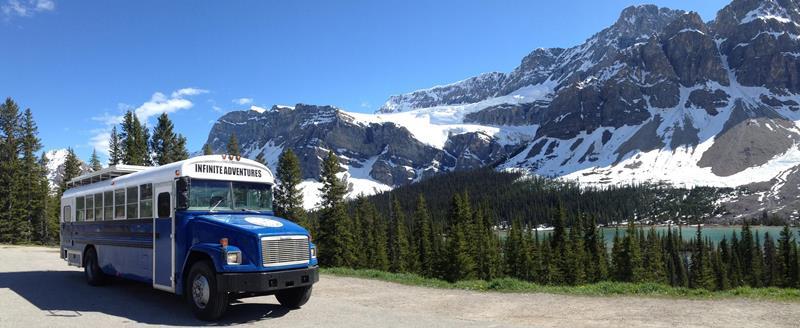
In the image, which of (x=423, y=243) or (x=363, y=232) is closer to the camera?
(x=363, y=232)

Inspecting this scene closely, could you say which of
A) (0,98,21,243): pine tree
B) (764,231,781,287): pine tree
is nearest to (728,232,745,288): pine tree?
(764,231,781,287): pine tree

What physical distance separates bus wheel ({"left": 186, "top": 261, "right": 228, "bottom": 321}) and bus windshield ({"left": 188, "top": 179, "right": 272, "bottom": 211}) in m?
1.74

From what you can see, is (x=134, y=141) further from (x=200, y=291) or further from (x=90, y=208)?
(x=200, y=291)

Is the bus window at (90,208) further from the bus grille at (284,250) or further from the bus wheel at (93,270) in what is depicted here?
the bus grille at (284,250)

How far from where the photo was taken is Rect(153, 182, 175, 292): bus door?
1352cm

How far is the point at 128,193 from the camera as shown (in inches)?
631

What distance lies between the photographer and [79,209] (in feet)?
65.8

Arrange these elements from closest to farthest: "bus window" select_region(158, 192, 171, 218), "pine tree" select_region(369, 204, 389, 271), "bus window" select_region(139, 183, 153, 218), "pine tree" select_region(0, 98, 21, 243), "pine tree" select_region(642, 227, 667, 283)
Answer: "bus window" select_region(158, 192, 171, 218) → "bus window" select_region(139, 183, 153, 218) → "pine tree" select_region(0, 98, 21, 243) → "pine tree" select_region(369, 204, 389, 271) → "pine tree" select_region(642, 227, 667, 283)

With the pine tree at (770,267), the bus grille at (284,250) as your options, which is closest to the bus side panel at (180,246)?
the bus grille at (284,250)

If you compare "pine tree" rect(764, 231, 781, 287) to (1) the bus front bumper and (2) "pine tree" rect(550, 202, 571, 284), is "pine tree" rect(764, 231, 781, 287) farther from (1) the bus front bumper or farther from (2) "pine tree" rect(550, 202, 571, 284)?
(1) the bus front bumper

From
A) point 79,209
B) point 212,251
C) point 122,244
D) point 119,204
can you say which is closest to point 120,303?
point 122,244

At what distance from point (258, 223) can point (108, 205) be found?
765 centimetres

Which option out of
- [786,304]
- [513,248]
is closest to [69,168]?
[513,248]

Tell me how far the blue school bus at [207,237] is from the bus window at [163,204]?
0.09 ft
